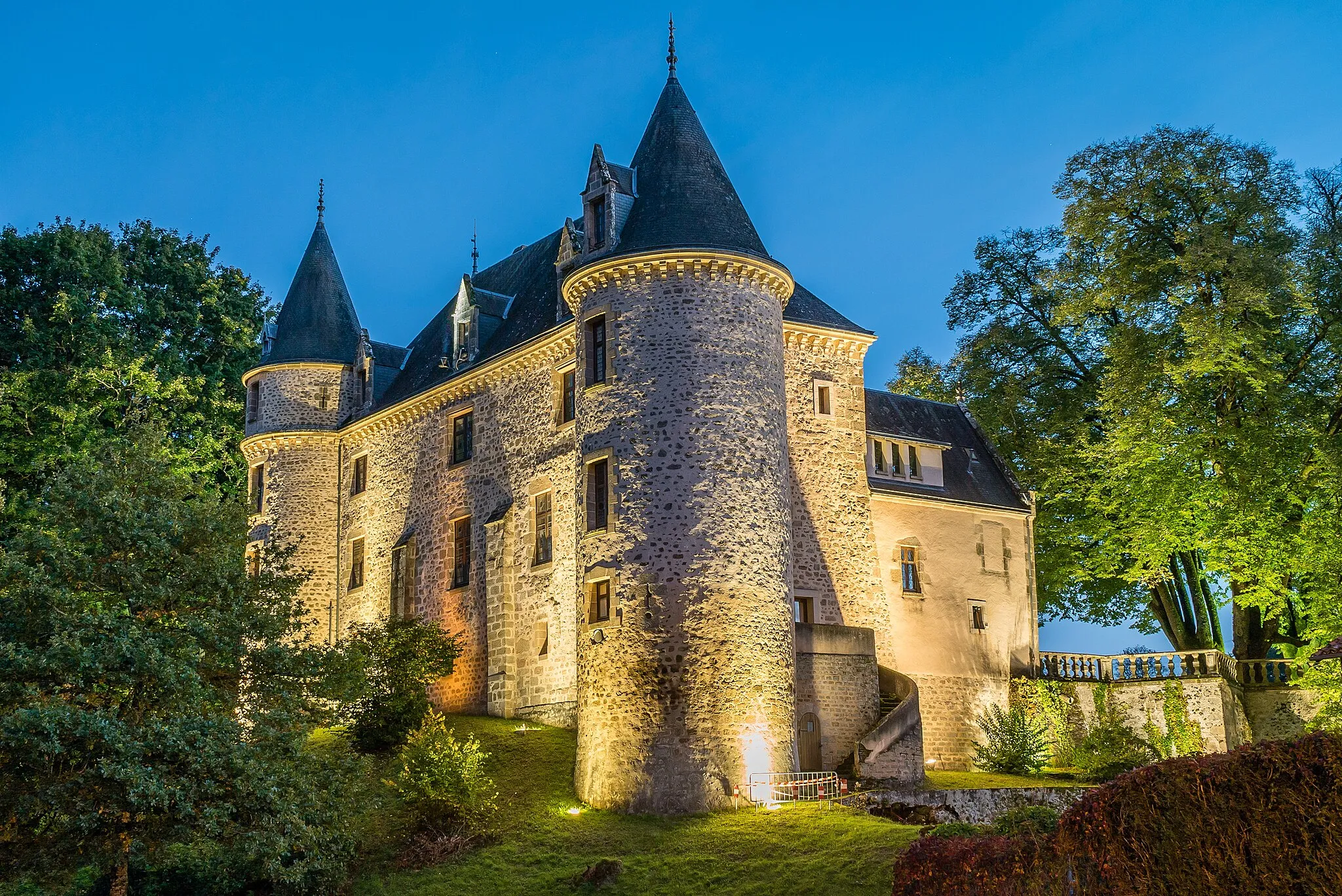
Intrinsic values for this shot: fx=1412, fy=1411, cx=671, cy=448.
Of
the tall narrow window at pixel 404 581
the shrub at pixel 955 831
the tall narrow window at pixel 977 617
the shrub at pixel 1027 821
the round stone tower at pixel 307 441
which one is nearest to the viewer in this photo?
the shrub at pixel 1027 821

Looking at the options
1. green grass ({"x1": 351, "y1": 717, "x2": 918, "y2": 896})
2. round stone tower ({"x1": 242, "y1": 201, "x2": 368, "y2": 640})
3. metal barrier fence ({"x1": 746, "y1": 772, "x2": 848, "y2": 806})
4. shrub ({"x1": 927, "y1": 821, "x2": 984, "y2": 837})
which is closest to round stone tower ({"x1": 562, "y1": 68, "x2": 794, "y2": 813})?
metal barrier fence ({"x1": 746, "y1": 772, "x2": 848, "y2": 806})

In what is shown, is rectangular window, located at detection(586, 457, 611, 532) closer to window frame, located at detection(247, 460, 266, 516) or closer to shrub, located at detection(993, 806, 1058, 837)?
shrub, located at detection(993, 806, 1058, 837)

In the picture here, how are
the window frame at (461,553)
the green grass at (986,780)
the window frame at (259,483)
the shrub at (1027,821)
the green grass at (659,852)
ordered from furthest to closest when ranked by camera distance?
the window frame at (259,483) → the window frame at (461,553) → the green grass at (986,780) → the green grass at (659,852) → the shrub at (1027,821)

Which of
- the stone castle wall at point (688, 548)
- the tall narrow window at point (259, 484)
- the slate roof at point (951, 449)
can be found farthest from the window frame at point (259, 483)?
the slate roof at point (951, 449)

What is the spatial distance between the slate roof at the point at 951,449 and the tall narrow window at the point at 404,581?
39.7ft

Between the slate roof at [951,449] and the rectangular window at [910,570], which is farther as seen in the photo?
the slate roof at [951,449]

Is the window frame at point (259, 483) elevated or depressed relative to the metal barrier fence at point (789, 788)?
elevated

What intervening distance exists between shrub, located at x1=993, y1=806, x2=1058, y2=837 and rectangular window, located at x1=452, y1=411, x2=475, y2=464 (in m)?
19.3

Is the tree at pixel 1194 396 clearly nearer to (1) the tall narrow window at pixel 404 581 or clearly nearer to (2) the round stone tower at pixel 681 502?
(2) the round stone tower at pixel 681 502

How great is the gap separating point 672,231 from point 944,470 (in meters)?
11.4

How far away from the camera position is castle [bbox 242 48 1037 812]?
82.3 feet

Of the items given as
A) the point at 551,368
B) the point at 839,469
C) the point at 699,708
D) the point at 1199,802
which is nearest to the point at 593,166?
the point at 551,368

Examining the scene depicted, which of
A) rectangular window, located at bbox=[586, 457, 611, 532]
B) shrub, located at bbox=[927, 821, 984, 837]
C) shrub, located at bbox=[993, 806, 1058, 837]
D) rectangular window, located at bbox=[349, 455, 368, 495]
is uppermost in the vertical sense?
rectangular window, located at bbox=[349, 455, 368, 495]

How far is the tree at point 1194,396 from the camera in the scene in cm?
3122
